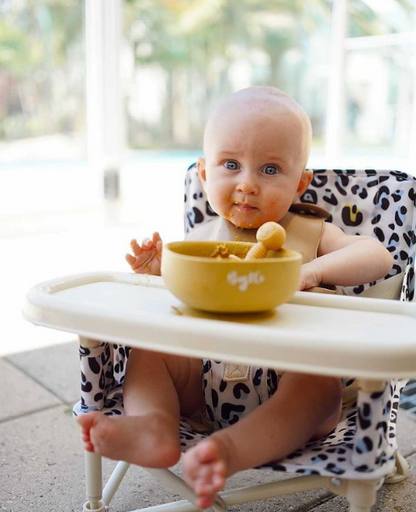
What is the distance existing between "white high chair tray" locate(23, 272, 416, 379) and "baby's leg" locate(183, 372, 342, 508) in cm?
14

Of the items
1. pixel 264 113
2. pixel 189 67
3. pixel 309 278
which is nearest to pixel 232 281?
pixel 309 278

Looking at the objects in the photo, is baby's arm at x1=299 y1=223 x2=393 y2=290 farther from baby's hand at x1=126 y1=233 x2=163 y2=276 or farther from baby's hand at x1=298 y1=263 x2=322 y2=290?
baby's hand at x1=126 y1=233 x2=163 y2=276

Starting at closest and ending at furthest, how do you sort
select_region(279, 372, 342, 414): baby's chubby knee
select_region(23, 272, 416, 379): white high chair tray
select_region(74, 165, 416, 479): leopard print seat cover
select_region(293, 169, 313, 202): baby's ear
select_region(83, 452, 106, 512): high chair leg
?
select_region(23, 272, 416, 379): white high chair tray, select_region(74, 165, 416, 479): leopard print seat cover, select_region(279, 372, 342, 414): baby's chubby knee, select_region(83, 452, 106, 512): high chair leg, select_region(293, 169, 313, 202): baby's ear

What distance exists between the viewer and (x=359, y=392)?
903mm

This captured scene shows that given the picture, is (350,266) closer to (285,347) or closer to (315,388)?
(315,388)

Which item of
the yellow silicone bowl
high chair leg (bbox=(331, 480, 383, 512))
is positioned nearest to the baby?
high chair leg (bbox=(331, 480, 383, 512))

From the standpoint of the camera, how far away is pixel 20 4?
811 centimetres

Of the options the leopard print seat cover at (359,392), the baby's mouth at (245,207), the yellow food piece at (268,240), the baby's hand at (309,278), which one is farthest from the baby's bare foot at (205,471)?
the baby's mouth at (245,207)

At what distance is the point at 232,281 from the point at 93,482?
0.57 metres

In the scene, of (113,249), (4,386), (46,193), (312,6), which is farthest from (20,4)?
(4,386)

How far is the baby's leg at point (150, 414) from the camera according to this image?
96 cm

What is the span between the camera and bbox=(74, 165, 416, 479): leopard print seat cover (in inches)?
36.2

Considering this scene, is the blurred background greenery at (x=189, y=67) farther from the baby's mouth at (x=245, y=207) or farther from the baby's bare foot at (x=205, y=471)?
the baby's bare foot at (x=205, y=471)

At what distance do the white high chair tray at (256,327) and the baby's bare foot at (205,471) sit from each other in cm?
15
